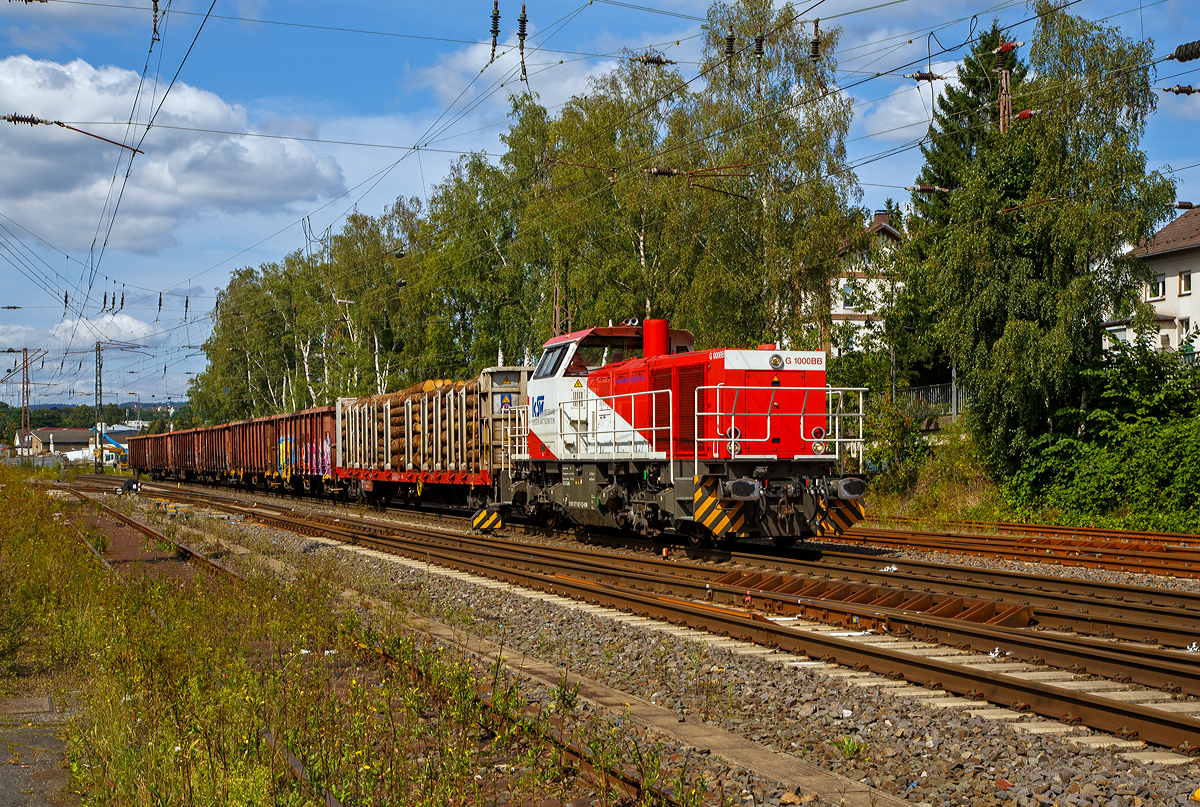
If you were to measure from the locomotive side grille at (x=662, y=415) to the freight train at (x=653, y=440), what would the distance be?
2 centimetres

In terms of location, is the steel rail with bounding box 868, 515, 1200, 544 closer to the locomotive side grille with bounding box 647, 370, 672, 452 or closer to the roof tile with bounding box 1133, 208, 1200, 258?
the locomotive side grille with bounding box 647, 370, 672, 452

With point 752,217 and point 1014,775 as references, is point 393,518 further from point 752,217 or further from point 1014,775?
point 1014,775

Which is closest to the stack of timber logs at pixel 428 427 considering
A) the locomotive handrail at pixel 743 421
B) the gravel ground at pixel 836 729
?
the locomotive handrail at pixel 743 421

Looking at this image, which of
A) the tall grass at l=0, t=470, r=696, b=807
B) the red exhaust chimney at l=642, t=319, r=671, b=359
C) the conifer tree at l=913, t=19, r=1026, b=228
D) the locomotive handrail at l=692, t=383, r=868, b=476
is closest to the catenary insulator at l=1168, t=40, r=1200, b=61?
the locomotive handrail at l=692, t=383, r=868, b=476

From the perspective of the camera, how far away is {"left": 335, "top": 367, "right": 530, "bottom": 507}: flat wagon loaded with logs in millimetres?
19984

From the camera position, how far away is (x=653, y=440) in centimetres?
1380

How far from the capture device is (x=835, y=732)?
19.6 feet

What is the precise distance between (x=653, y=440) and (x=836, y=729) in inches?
313

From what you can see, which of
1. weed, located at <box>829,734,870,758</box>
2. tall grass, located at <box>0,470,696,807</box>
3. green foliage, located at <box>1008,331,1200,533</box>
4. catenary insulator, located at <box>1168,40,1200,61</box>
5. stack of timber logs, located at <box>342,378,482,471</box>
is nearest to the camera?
tall grass, located at <box>0,470,696,807</box>

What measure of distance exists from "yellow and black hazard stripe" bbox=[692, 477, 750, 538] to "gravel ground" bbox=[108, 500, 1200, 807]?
3.53 m

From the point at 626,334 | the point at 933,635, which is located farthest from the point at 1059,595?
the point at 626,334

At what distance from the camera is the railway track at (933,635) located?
614 cm

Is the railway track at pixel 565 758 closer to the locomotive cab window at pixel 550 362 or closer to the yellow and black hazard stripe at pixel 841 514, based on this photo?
the yellow and black hazard stripe at pixel 841 514

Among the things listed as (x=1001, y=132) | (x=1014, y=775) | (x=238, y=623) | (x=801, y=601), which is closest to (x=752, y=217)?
(x=1001, y=132)
